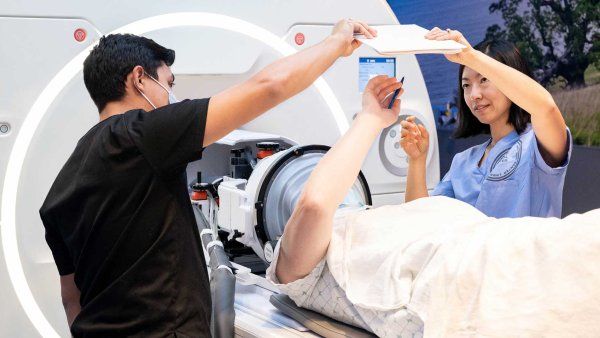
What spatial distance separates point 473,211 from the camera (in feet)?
5.63

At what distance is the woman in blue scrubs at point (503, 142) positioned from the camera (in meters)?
1.89

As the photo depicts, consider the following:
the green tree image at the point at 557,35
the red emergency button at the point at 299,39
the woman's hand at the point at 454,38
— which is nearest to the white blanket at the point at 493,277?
the woman's hand at the point at 454,38

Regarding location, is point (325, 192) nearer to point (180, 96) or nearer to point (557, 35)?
point (180, 96)

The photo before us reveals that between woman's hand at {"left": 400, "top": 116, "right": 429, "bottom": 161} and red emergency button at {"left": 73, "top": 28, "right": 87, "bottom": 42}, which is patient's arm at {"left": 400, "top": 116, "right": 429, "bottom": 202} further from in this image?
red emergency button at {"left": 73, "top": 28, "right": 87, "bottom": 42}

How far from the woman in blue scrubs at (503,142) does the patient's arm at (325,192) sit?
247mm

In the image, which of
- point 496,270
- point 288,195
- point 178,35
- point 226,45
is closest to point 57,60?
point 178,35

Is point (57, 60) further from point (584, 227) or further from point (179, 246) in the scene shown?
point (584, 227)

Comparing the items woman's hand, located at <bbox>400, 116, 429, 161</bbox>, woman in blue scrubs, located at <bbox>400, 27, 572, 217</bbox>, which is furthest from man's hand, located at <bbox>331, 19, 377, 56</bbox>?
woman's hand, located at <bbox>400, 116, 429, 161</bbox>

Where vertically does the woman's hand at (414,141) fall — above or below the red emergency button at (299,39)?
below

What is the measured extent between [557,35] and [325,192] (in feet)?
5.44

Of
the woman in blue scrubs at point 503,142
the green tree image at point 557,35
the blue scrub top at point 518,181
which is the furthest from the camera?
the green tree image at point 557,35

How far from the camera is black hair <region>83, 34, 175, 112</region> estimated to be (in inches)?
63.2

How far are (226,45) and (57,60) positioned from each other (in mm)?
515

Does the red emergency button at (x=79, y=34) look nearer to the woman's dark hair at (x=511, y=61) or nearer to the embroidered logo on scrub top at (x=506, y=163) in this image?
the woman's dark hair at (x=511, y=61)
